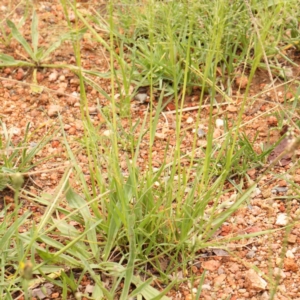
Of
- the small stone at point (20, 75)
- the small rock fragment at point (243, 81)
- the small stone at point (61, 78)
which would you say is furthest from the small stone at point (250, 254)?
the small stone at point (20, 75)

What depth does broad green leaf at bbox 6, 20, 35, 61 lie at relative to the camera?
2260 millimetres

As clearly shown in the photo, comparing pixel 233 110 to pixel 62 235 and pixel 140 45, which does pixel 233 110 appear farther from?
pixel 62 235

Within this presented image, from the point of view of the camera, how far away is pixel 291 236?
162 cm

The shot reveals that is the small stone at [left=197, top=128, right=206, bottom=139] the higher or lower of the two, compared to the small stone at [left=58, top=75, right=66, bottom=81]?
lower

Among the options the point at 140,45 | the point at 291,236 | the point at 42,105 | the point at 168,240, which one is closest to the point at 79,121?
the point at 42,105

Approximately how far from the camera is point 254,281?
4.92 feet

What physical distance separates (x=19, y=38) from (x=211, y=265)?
127cm

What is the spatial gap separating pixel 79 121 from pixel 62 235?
0.65 meters

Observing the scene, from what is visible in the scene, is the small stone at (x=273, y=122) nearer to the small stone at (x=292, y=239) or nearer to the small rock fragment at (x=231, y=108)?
the small rock fragment at (x=231, y=108)

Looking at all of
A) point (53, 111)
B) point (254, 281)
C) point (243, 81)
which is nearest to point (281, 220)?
point (254, 281)

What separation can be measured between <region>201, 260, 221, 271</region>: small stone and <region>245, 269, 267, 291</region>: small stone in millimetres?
88

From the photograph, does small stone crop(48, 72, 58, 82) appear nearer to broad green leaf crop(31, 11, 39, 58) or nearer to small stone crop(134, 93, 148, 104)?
broad green leaf crop(31, 11, 39, 58)

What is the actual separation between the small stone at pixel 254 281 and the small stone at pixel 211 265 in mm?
88

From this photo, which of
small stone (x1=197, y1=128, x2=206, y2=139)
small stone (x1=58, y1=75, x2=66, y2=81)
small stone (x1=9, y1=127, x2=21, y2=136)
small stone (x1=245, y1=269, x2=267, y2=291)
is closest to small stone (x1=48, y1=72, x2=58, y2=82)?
small stone (x1=58, y1=75, x2=66, y2=81)
